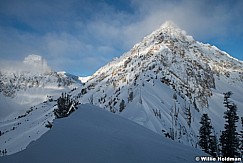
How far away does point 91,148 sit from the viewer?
13531 mm

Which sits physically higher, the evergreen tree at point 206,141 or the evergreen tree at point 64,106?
the evergreen tree at point 64,106

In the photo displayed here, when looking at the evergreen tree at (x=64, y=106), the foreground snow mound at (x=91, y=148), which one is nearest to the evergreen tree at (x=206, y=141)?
the evergreen tree at (x=64, y=106)

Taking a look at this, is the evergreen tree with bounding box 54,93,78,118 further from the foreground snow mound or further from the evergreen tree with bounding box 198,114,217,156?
the evergreen tree with bounding box 198,114,217,156

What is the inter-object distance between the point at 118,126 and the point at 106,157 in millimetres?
7483

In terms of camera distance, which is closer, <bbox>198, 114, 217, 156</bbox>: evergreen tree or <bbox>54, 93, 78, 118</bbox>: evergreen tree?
<bbox>54, 93, 78, 118</bbox>: evergreen tree

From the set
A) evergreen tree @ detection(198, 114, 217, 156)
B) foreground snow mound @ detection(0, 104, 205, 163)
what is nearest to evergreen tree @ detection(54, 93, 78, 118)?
foreground snow mound @ detection(0, 104, 205, 163)

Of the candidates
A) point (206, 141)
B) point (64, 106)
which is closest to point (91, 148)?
point (64, 106)

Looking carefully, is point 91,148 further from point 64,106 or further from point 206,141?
point 206,141

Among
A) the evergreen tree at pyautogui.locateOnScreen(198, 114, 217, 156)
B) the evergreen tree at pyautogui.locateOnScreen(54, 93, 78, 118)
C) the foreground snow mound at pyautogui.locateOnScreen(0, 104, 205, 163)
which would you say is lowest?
the evergreen tree at pyautogui.locateOnScreen(198, 114, 217, 156)

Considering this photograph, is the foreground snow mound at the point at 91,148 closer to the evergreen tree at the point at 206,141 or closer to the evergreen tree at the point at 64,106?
the evergreen tree at the point at 64,106

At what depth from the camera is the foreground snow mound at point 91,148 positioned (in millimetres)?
12289

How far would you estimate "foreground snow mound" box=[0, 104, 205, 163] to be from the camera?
12.3 meters

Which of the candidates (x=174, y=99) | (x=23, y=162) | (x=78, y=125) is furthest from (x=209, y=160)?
(x=174, y=99)

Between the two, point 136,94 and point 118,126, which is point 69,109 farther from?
point 136,94
